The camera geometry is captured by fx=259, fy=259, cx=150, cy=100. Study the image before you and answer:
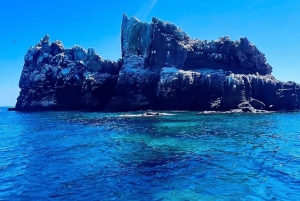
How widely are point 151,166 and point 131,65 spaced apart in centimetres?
7349

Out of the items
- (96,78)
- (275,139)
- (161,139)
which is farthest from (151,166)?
(96,78)

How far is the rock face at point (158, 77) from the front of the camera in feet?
250

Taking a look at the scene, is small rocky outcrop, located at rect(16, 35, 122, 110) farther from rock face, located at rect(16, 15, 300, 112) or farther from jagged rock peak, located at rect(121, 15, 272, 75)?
jagged rock peak, located at rect(121, 15, 272, 75)

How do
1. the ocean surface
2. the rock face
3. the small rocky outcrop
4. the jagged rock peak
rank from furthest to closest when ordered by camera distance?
1. the small rocky outcrop
2. the jagged rock peak
3. the rock face
4. the ocean surface

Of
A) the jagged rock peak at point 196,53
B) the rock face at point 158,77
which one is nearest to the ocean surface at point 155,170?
the rock face at point 158,77

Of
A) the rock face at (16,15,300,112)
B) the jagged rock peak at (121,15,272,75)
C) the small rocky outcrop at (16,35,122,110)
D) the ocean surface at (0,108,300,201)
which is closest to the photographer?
the ocean surface at (0,108,300,201)

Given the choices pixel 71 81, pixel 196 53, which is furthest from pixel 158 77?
Result: pixel 71 81

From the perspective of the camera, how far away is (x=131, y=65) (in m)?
89.4

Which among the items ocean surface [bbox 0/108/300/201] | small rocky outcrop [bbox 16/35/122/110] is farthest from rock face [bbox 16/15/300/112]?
ocean surface [bbox 0/108/300/201]

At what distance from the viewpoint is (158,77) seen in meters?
83.8

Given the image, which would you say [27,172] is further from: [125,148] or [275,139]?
[275,139]

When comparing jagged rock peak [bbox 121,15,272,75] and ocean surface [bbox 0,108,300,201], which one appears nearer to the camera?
ocean surface [bbox 0,108,300,201]

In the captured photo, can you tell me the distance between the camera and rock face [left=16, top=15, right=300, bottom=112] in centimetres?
7606

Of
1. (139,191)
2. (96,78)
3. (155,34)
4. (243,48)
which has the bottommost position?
(139,191)
